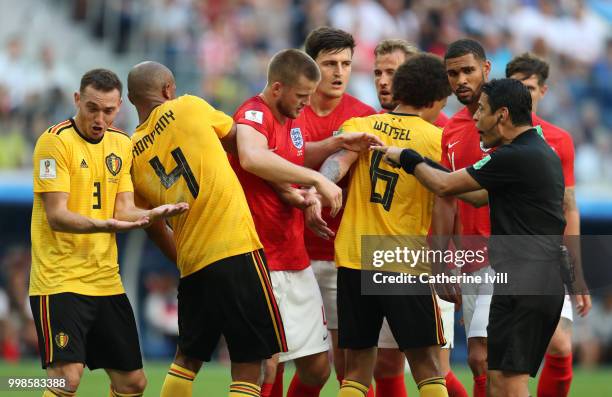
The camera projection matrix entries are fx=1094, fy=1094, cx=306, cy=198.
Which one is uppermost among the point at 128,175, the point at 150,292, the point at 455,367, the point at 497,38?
the point at 497,38

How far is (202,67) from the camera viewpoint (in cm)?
1686

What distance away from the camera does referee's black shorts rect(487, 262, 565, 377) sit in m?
6.55

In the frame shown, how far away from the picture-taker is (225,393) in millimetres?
12258

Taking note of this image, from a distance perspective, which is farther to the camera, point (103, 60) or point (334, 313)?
point (103, 60)

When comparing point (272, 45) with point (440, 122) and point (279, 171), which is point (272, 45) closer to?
point (440, 122)

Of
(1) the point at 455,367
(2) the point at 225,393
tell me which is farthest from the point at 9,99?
(1) the point at 455,367

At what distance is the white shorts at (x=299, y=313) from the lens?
7375 mm

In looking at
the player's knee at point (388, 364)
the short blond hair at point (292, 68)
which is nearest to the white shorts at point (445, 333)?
the player's knee at point (388, 364)

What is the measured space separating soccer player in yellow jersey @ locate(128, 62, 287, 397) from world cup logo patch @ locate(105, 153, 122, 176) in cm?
29

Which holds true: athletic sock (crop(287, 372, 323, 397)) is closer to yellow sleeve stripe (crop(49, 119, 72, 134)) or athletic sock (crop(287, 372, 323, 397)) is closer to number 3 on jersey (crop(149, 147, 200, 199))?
number 3 on jersey (crop(149, 147, 200, 199))

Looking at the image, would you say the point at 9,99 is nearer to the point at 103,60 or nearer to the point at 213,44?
the point at 103,60

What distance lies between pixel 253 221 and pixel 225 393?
5470mm

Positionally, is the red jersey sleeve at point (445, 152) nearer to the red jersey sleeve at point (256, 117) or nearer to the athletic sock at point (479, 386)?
the red jersey sleeve at point (256, 117)

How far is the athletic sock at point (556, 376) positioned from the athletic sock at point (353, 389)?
1.86 meters
